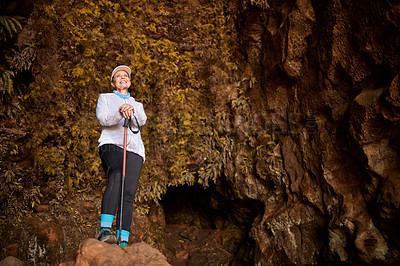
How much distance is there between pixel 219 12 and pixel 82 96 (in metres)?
3.78

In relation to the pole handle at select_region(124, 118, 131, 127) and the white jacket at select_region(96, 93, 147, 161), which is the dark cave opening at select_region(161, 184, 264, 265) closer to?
the white jacket at select_region(96, 93, 147, 161)

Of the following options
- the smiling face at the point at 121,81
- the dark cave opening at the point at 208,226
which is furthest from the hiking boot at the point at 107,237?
the dark cave opening at the point at 208,226

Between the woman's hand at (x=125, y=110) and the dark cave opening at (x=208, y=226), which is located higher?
the woman's hand at (x=125, y=110)

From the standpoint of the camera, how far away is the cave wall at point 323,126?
5195 mm

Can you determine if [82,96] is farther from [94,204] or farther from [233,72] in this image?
[233,72]

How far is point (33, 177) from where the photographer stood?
5.57 m

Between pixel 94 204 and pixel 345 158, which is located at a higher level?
pixel 345 158

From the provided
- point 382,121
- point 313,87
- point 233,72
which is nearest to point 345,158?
point 382,121

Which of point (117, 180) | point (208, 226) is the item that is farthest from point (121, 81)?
point (208, 226)

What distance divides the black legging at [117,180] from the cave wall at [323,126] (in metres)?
3.79

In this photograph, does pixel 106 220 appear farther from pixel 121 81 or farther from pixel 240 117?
pixel 240 117

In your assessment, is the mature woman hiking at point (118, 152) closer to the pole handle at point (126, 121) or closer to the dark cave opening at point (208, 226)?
the pole handle at point (126, 121)

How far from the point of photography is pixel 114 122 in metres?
3.53

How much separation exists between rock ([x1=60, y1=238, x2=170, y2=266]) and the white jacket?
1145 millimetres
